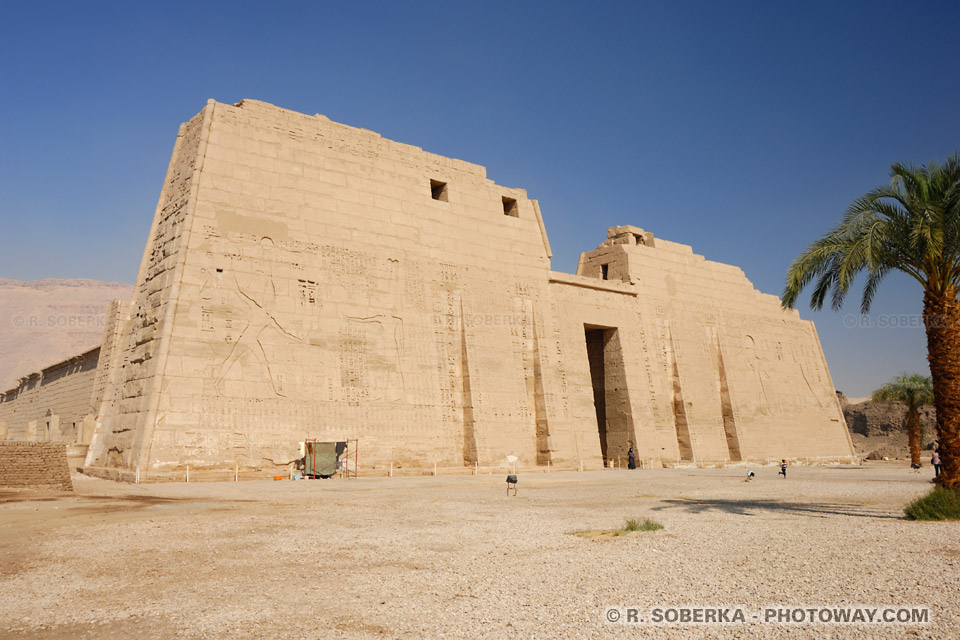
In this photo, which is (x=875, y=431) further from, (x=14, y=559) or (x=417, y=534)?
(x=14, y=559)

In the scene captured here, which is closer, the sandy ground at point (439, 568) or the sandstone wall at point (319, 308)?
the sandy ground at point (439, 568)

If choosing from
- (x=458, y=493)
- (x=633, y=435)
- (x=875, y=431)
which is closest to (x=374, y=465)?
(x=458, y=493)

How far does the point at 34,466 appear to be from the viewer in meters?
11.2

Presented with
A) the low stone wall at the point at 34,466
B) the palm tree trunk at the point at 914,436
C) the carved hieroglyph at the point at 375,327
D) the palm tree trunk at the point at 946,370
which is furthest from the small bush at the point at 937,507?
the palm tree trunk at the point at 914,436

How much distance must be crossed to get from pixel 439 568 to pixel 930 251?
27.9 ft

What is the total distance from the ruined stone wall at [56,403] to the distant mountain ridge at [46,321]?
43.7 meters

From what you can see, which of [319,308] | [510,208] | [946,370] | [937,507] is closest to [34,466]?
[319,308]

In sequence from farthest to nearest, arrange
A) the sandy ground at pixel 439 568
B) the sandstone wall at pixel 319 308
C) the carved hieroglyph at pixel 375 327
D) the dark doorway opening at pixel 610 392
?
1. the dark doorway opening at pixel 610 392
2. the carved hieroglyph at pixel 375 327
3. the sandstone wall at pixel 319 308
4. the sandy ground at pixel 439 568

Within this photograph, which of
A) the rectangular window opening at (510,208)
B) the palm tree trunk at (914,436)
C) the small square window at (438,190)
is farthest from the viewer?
the palm tree trunk at (914,436)

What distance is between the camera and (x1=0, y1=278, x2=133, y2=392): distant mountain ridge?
85.8 m

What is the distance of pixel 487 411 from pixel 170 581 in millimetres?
15209

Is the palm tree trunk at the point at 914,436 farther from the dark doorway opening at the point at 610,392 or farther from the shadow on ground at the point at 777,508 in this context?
the shadow on ground at the point at 777,508

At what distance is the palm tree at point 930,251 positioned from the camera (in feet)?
31.3

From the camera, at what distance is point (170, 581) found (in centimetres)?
518
